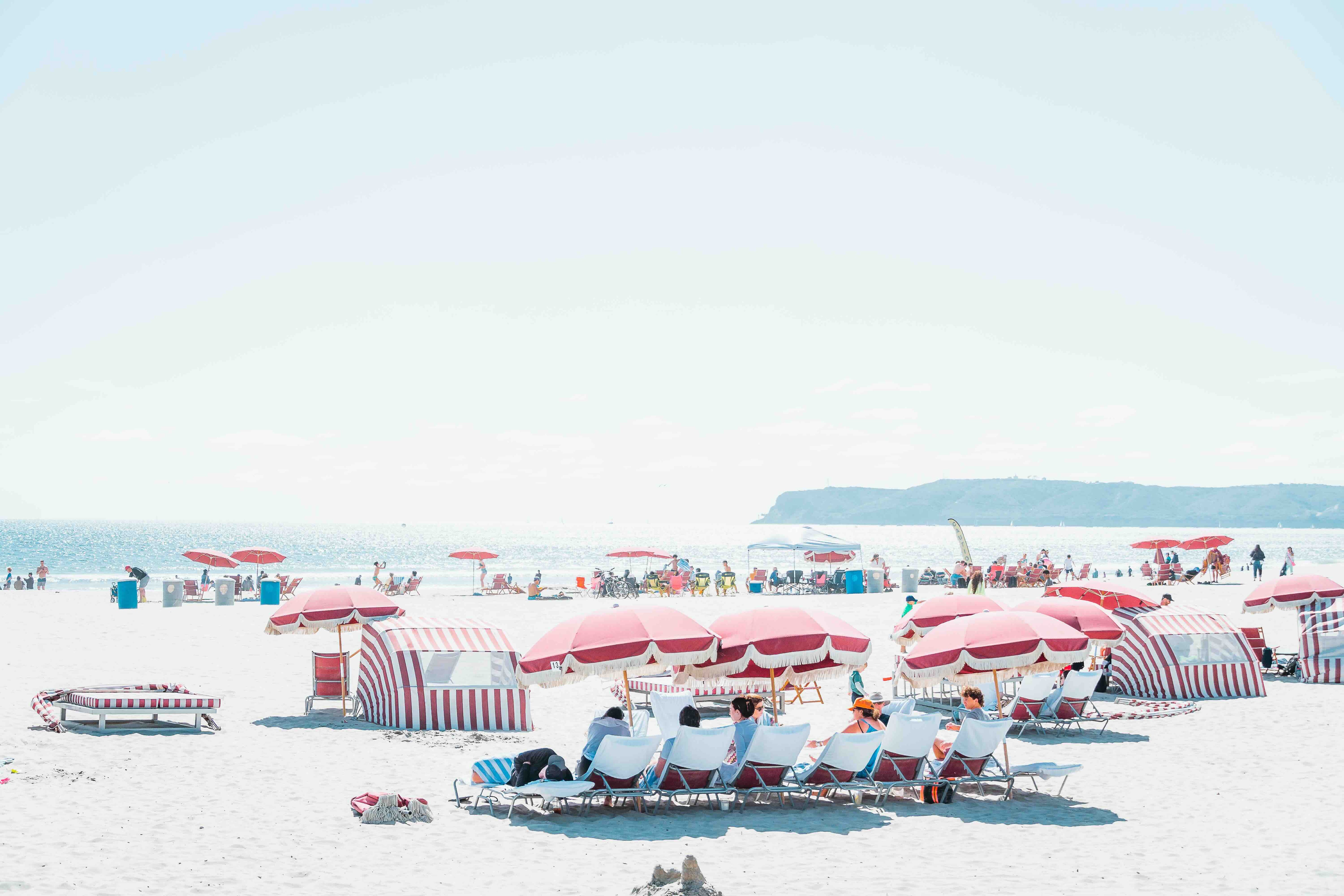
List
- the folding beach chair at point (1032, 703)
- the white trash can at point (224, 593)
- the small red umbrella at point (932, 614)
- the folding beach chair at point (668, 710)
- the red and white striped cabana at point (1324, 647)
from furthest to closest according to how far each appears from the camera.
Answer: the white trash can at point (224, 593) < the red and white striped cabana at point (1324, 647) < the small red umbrella at point (932, 614) < the folding beach chair at point (1032, 703) < the folding beach chair at point (668, 710)

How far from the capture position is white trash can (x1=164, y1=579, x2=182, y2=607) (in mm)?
28547

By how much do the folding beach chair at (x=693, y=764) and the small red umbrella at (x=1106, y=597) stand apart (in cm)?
910

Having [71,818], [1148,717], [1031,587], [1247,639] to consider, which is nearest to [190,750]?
[71,818]

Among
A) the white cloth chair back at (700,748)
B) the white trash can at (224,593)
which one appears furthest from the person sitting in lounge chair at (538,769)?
the white trash can at (224,593)

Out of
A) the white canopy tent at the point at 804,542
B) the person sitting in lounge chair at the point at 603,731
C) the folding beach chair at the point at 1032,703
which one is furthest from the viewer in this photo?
the white canopy tent at the point at 804,542

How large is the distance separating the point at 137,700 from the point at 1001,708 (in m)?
9.16

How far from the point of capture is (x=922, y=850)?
7531mm

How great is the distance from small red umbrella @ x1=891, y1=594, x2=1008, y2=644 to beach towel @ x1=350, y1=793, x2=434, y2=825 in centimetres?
681

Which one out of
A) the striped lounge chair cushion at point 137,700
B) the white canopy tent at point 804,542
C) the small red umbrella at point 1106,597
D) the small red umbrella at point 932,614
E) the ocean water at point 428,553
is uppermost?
the white canopy tent at point 804,542

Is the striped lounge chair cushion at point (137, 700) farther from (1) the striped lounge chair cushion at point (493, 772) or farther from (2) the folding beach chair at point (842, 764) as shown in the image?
(2) the folding beach chair at point (842, 764)

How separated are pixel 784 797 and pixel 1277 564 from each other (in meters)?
62.3

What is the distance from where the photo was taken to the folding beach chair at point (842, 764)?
8.90m

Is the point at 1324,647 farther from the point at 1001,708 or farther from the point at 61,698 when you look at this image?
the point at 61,698

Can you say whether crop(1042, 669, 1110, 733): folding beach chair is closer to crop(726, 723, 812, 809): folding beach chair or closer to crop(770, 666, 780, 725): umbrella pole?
crop(770, 666, 780, 725): umbrella pole
